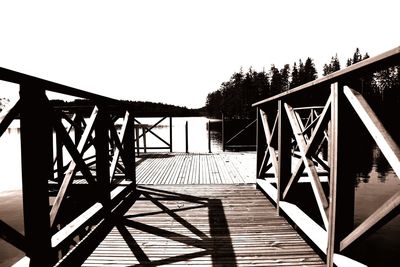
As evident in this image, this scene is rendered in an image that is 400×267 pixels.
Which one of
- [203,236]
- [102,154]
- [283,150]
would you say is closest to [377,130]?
[283,150]

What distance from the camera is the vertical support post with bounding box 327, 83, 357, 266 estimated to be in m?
2.40

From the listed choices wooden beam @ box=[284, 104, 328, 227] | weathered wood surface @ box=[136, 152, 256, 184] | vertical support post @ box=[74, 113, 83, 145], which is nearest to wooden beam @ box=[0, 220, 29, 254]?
wooden beam @ box=[284, 104, 328, 227]

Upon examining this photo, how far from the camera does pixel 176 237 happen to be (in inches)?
140

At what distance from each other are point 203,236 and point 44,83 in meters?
2.47

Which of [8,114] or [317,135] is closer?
[8,114]

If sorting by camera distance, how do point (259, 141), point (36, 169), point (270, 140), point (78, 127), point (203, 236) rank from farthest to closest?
point (78, 127) → point (259, 141) → point (270, 140) → point (203, 236) → point (36, 169)

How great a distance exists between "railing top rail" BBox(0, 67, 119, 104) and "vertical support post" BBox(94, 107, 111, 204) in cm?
28

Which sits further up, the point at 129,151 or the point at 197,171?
the point at 129,151

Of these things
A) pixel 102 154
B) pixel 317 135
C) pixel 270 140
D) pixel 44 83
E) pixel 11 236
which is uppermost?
pixel 44 83

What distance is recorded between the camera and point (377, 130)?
195 centimetres

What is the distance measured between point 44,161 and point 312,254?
9.11 feet

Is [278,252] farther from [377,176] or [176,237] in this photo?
[377,176]

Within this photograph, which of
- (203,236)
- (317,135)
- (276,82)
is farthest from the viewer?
(276,82)

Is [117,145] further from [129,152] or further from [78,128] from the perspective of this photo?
[78,128]
